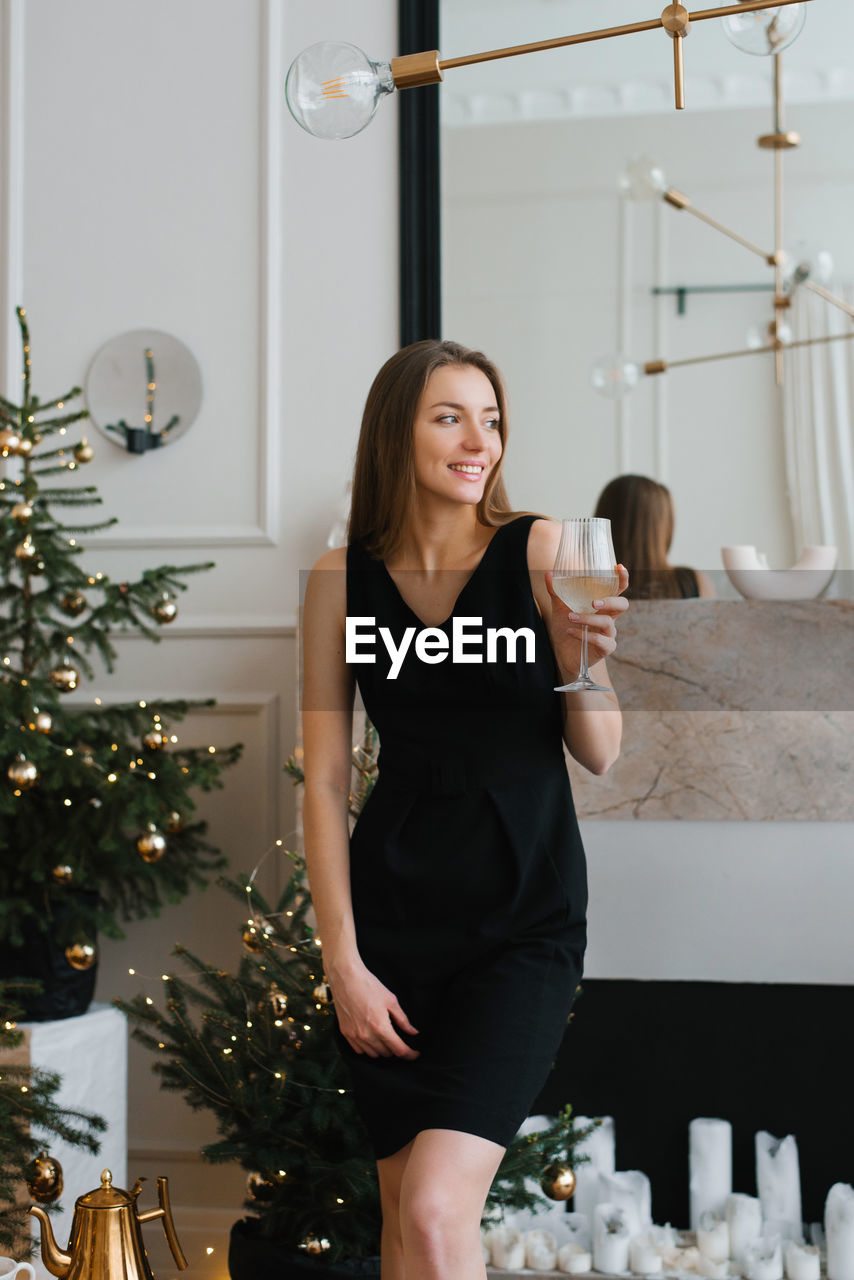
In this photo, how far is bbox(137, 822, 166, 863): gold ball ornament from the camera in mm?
2705

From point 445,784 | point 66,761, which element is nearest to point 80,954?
point 66,761

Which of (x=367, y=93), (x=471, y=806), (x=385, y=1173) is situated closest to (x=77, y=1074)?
(x=385, y=1173)

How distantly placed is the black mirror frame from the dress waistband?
66.1 inches

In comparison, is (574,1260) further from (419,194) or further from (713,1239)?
(419,194)

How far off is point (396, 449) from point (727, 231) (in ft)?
5.00

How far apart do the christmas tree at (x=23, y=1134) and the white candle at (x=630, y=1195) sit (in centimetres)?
106

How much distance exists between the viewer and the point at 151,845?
8.87ft

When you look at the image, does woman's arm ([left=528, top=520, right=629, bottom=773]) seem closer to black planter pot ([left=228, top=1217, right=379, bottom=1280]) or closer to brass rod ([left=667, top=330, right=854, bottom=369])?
black planter pot ([left=228, top=1217, right=379, bottom=1280])

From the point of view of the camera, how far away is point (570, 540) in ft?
4.76

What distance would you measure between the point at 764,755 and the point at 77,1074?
1625 millimetres

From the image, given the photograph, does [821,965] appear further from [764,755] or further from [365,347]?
[365,347]

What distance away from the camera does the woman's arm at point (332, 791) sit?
157 centimetres

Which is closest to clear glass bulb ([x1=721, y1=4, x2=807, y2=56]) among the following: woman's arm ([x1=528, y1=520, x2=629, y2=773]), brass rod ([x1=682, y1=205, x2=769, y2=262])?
→ woman's arm ([x1=528, y1=520, x2=629, y2=773])

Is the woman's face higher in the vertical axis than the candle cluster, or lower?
A: higher
